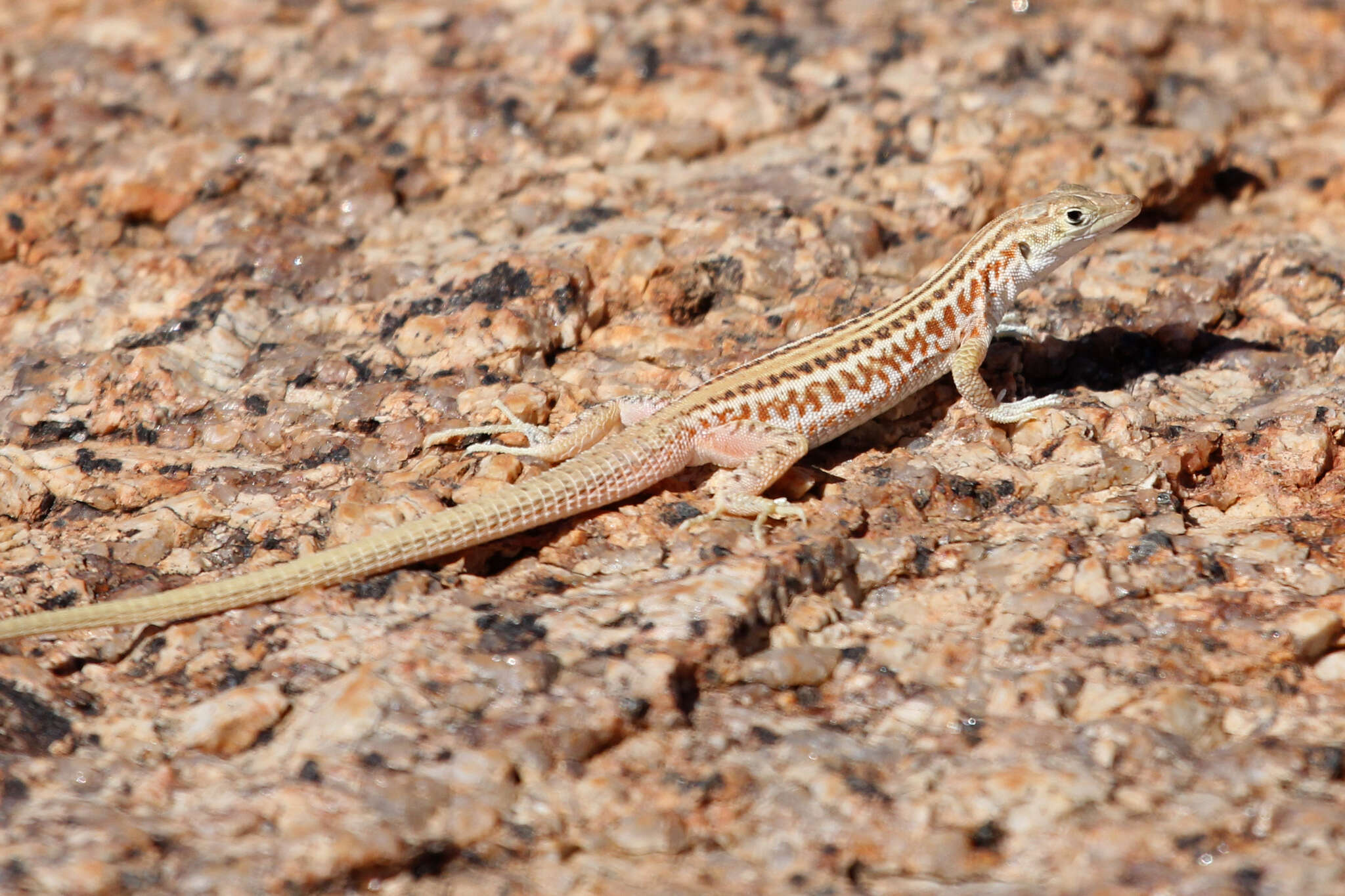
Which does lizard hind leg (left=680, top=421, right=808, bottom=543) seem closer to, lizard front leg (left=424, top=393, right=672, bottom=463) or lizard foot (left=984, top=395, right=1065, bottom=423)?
lizard front leg (left=424, top=393, right=672, bottom=463)

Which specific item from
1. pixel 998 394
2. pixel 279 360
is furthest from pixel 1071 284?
pixel 279 360

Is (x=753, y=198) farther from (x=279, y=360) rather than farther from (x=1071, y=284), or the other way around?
(x=279, y=360)

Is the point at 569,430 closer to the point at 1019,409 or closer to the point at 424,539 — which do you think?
the point at 424,539

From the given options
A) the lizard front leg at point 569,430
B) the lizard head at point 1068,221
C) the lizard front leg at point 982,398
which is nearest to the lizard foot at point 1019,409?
the lizard front leg at point 982,398

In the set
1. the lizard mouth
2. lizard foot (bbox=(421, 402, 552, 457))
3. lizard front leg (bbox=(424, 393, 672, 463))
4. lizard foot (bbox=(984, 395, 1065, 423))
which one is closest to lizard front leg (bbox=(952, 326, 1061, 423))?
lizard foot (bbox=(984, 395, 1065, 423))

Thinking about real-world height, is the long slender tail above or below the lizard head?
below

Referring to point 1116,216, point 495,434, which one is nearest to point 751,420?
point 495,434
